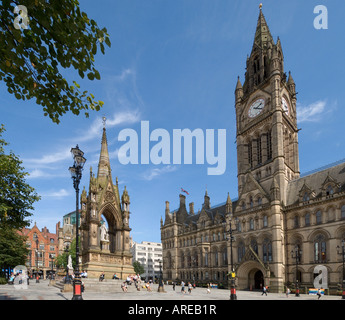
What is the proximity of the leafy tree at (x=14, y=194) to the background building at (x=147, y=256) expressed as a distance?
353ft

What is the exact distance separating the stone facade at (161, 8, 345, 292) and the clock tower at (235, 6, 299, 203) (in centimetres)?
18

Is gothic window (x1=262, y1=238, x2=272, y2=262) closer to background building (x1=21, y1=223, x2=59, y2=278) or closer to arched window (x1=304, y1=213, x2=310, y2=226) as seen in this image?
arched window (x1=304, y1=213, x2=310, y2=226)

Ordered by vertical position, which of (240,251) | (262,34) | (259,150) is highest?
(262,34)

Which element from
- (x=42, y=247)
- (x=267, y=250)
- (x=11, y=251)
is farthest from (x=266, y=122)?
(x=42, y=247)

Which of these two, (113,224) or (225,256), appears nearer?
(113,224)

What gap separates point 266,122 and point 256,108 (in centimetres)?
486

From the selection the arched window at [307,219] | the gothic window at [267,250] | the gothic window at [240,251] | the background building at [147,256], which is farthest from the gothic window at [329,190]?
the background building at [147,256]

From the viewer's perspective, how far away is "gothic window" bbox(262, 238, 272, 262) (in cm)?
4853

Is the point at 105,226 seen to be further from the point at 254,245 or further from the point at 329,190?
the point at 329,190

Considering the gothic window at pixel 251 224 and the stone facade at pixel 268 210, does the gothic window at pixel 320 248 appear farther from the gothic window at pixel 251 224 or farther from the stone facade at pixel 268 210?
the gothic window at pixel 251 224

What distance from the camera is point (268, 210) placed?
50.1 metres

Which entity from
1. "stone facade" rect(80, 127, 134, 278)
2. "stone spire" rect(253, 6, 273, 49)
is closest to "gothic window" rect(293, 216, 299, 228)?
"stone facade" rect(80, 127, 134, 278)

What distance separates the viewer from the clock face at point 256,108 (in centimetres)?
5985
